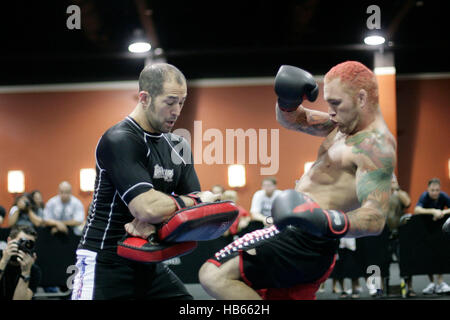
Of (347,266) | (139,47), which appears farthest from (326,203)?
(139,47)

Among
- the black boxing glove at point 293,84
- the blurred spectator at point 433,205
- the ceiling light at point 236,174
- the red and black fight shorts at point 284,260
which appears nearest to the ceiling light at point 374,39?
the blurred spectator at point 433,205

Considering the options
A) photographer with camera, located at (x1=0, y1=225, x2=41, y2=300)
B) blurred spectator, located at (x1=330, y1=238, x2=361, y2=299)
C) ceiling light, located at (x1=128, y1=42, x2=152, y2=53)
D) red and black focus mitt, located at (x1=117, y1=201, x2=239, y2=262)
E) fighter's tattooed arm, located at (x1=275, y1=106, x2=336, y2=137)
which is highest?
ceiling light, located at (x1=128, y1=42, x2=152, y2=53)

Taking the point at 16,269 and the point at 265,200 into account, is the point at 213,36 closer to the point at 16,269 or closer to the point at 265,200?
the point at 265,200

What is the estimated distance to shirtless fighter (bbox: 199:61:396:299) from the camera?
2.12 metres

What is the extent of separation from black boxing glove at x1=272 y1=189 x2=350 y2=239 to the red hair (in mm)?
630

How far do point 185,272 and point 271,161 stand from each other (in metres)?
4.78

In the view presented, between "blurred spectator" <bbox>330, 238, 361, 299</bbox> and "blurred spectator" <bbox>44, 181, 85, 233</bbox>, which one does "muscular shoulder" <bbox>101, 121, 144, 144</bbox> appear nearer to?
"blurred spectator" <bbox>330, 238, 361, 299</bbox>

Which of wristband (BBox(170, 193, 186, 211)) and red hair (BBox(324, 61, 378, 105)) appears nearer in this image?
wristband (BBox(170, 193, 186, 211))

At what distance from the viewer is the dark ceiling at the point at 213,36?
9.16m

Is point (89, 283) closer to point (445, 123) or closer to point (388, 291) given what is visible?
point (388, 291)

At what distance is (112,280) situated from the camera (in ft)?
7.64

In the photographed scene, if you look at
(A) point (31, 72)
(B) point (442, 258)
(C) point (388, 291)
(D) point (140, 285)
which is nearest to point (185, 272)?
(C) point (388, 291)

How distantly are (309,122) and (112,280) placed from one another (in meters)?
1.28

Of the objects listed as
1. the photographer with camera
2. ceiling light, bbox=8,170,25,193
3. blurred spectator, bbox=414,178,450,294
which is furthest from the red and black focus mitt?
ceiling light, bbox=8,170,25,193
